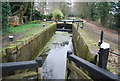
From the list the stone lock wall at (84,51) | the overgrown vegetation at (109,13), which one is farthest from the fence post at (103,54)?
the overgrown vegetation at (109,13)

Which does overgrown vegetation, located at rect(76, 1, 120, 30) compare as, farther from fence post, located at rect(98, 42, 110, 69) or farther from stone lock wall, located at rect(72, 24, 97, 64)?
fence post, located at rect(98, 42, 110, 69)

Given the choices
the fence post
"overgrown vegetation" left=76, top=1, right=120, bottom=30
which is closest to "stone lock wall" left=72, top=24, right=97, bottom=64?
the fence post

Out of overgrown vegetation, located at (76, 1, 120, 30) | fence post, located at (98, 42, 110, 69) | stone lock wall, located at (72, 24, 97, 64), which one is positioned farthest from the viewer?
overgrown vegetation, located at (76, 1, 120, 30)

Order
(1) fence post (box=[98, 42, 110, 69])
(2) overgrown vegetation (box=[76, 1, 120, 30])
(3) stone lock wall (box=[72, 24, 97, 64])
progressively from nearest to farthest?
(1) fence post (box=[98, 42, 110, 69])
(3) stone lock wall (box=[72, 24, 97, 64])
(2) overgrown vegetation (box=[76, 1, 120, 30])

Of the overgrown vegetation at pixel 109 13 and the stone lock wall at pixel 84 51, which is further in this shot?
the overgrown vegetation at pixel 109 13

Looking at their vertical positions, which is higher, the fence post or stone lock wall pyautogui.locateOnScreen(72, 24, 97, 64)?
the fence post

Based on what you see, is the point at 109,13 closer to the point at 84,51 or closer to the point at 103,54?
the point at 84,51

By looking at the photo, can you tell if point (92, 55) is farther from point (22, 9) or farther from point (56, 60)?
point (22, 9)

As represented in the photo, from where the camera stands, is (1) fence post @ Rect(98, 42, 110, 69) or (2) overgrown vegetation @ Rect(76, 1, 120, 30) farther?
(2) overgrown vegetation @ Rect(76, 1, 120, 30)

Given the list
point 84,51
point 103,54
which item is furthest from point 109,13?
point 103,54

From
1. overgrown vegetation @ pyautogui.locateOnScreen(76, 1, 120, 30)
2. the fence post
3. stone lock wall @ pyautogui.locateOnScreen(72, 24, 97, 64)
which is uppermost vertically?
overgrown vegetation @ pyautogui.locateOnScreen(76, 1, 120, 30)

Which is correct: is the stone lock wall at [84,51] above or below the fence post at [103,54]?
below

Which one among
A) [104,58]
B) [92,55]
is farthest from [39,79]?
[104,58]

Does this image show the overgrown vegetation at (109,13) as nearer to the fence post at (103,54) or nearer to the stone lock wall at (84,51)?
the stone lock wall at (84,51)
